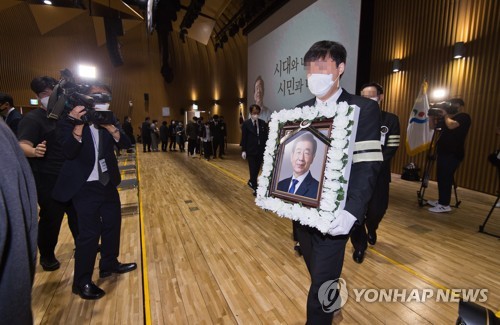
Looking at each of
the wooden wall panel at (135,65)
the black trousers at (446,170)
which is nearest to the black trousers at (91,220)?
the black trousers at (446,170)

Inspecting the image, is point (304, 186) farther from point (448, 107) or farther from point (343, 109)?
point (448, 107)

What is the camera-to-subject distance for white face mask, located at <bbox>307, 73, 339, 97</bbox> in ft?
3.95

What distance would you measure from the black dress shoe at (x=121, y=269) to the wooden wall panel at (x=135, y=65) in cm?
1399

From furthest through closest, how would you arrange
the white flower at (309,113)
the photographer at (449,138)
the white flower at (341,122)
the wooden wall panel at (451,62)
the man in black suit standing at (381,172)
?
the wooden wall panel at (451,62) < the photographer at (449,138) < the man in black suit standing at (381,172) < the white flower at (309,113) < the white flower at (341,122)

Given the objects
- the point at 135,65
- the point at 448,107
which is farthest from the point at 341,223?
the point at 135,65

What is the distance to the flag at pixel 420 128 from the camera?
17.5 ft

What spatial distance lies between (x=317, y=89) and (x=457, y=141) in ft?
11.4

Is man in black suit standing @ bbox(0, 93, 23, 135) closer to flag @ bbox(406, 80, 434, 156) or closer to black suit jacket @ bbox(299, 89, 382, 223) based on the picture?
black suit jacket @ bbox(299, 89, 382, 223)

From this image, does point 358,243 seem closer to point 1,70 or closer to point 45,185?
point 45,185

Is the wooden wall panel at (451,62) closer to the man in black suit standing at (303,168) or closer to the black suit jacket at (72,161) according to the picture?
the man in black suit standing at (303,168)

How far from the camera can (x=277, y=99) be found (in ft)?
25.6

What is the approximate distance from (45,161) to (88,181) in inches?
26.0

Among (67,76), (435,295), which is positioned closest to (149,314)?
(67,76)

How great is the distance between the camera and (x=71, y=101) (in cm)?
166
